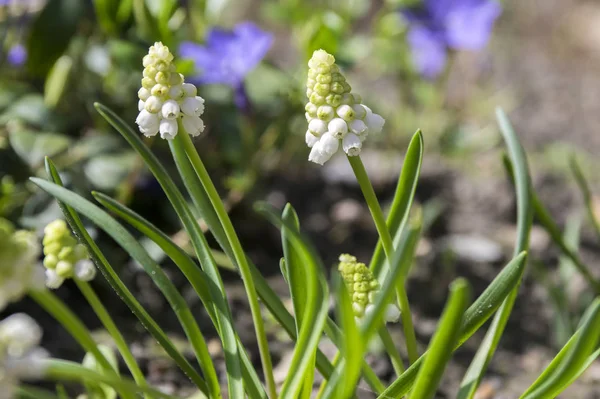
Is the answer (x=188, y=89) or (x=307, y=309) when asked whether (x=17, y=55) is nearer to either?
(x=188, y=89)

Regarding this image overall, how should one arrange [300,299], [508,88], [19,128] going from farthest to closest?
[508,88], [19,128], [300,299]

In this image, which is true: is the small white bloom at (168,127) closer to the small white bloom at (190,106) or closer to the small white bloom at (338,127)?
the small white bloom at (190,106)

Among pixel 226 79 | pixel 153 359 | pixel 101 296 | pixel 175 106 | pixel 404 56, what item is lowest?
pixel 153 359

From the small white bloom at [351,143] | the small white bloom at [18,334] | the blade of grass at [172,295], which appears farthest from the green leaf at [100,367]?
the small white bloom at [351,143]

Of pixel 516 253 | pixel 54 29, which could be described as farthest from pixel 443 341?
pixel 54 29

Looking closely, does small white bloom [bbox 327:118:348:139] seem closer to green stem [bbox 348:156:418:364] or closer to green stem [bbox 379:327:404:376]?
green stem [bbox 348:156:418:364]

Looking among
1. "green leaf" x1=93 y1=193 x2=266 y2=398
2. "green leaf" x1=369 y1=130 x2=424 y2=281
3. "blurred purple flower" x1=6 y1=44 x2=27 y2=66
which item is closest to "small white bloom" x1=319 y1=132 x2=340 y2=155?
"green leaf" x1=369 y1=130 x2=424 y2=281

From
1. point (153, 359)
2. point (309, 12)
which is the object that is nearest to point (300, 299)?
point (153, 359)

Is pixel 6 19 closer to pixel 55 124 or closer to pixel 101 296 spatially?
pixel 55 124
